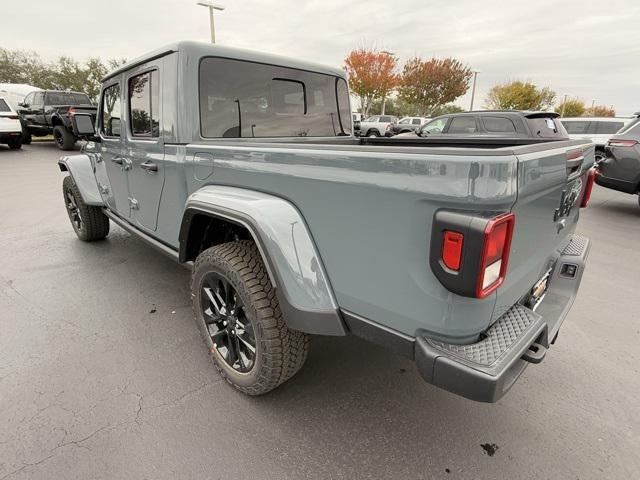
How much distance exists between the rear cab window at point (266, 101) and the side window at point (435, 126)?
24.7 feet

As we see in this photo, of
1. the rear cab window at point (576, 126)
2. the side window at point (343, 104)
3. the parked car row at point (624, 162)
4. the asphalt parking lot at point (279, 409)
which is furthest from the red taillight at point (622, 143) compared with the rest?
the rear cab window at point (576, 126)

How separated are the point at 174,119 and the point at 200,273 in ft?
3.34

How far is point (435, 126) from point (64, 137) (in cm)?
1241

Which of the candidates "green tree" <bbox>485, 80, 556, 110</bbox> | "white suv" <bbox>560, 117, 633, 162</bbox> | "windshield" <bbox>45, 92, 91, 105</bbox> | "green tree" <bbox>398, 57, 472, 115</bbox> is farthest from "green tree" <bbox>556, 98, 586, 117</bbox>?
"windshield" <bbox>45, 92, 91, 105</bbox>

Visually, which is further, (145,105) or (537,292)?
(145,105)

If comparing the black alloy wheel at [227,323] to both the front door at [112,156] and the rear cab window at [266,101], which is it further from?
the front door at [112,156]

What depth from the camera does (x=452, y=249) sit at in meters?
1.25

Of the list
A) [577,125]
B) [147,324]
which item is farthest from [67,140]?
[577,125]

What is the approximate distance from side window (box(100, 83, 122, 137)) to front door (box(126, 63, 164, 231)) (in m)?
0.31

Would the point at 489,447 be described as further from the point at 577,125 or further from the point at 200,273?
the point at 577,125

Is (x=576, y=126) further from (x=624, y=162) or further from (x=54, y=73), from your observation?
(x=54, y=73)

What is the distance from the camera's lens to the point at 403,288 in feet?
4.71

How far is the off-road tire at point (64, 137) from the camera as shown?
12.8 meters

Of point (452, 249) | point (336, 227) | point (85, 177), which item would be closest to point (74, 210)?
point (85, 177)
